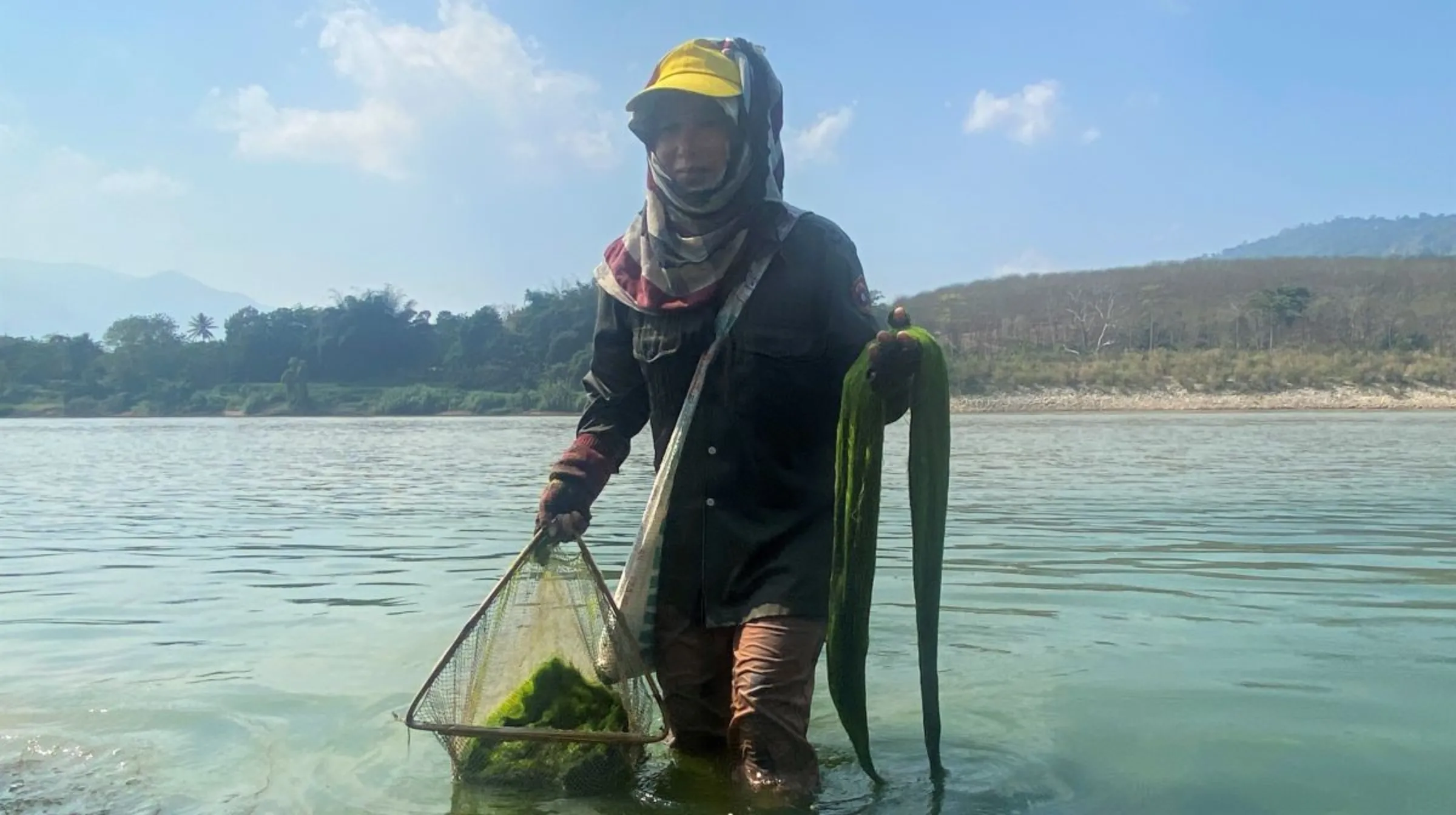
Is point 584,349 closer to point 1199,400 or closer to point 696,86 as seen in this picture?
point 1199,400

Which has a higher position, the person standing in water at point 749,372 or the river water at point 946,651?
the person standing in water at point 749,372

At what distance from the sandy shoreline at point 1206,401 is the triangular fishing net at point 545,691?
60.5m

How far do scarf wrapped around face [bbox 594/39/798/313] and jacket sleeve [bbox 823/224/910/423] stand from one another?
0.59 ft

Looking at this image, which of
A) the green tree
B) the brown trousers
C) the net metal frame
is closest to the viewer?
the brown trousers

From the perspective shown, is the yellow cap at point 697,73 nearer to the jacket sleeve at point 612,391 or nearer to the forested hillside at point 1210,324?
the jacket sleeve at point 612,391

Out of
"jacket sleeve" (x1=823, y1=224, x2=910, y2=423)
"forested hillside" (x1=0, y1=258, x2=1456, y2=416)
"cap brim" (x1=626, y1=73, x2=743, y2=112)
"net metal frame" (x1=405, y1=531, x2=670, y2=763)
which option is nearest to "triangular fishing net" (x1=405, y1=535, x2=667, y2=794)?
"net metal frame" (x1=405, y1=531, x2=670, y2=763)

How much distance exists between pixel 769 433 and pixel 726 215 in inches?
26.6

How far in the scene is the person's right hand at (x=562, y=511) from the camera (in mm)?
4180

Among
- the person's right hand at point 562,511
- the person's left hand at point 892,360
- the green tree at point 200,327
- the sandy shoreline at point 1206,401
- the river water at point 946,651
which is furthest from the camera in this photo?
the green tree at point 200,327

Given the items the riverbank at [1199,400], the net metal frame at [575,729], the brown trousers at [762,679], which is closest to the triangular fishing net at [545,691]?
the net metal frame at [575,729]

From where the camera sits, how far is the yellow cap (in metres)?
3.73

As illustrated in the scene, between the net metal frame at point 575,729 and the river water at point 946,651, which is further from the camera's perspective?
the river water at point 946,651

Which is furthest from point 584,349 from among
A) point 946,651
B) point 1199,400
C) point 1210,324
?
point 946,651

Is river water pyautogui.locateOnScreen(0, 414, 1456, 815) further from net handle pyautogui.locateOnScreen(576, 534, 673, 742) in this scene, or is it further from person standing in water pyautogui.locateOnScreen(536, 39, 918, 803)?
person standing in water pyautogui.locateOnScreen(536, 39, 918, 803)
